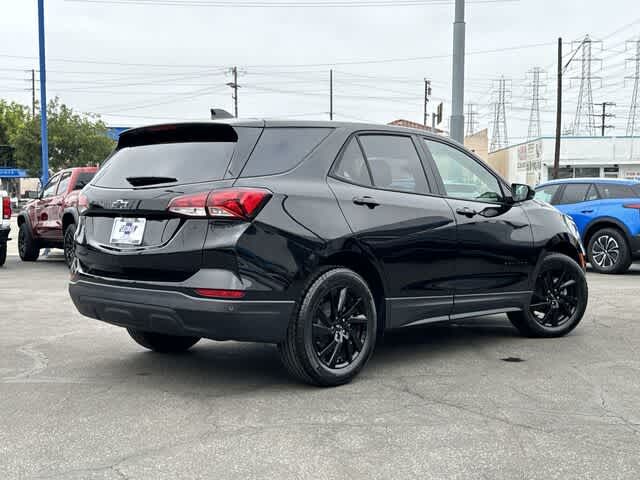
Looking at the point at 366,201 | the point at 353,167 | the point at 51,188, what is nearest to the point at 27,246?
the point at 51,188

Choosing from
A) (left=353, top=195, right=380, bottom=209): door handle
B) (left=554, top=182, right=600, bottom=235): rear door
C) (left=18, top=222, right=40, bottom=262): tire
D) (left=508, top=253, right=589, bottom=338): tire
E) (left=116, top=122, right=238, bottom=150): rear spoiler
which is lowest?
(left=18, top=222, right=40, bottom=262): tire

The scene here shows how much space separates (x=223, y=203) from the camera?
4641 mm

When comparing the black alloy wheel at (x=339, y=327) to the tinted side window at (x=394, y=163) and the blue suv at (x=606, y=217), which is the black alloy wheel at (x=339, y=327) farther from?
the blue suv at (x=606, y=217)

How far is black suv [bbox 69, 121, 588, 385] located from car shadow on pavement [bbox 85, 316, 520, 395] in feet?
0.88

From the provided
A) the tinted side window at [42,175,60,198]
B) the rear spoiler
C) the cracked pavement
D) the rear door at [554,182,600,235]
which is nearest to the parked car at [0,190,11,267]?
the tinted side window at [42,175,60,198]

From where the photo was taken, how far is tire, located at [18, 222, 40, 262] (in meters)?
14.9

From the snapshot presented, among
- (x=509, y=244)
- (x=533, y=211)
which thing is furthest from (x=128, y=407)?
(x=533, y=211)

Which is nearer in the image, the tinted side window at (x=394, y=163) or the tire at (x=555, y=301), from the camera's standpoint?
the tinted side window at (x=394, y=163)

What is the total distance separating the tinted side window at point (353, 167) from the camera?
5.31 m

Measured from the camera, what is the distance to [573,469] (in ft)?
11.9

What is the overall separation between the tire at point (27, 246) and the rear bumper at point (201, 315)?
10.7m

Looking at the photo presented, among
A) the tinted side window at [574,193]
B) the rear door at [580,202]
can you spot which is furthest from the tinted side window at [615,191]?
the tinted side window at [574,193]

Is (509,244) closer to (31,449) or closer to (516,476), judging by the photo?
(516,476)

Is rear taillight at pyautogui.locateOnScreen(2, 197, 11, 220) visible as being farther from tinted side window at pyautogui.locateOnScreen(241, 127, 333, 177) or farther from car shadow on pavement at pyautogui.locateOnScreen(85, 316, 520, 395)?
tinted side window at pyautogui.locateOnScreen(241, 127, 333, 177)
